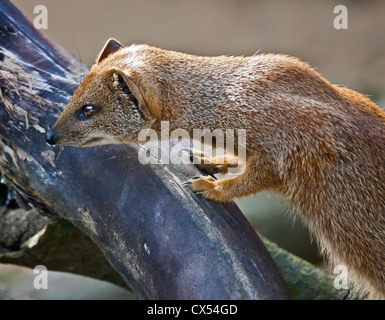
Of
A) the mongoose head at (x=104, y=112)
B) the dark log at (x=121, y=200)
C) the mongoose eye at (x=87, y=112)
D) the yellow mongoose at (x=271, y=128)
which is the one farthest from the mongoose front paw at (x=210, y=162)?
the mongoose eye at (x=87, y=112)

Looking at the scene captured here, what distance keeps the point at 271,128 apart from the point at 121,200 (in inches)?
33.1

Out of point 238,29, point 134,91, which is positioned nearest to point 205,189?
point 134,91

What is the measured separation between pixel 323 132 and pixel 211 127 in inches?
22.6

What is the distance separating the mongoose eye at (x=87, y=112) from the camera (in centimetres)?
258

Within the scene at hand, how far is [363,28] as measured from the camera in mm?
6941

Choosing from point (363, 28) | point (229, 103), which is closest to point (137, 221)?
point (229, 103)

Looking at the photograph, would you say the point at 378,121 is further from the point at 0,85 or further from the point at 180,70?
the point at 0,85

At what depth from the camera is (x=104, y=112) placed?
258cm

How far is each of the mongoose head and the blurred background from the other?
13.0ft

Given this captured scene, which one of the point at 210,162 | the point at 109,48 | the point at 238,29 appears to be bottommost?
the point at 210,162
